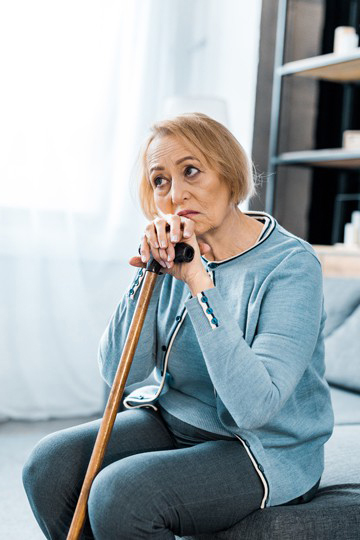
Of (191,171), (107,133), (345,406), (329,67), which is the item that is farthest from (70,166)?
(191,171)

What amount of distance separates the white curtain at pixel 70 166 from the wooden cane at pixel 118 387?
190 centimetres

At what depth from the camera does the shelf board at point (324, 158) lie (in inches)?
123

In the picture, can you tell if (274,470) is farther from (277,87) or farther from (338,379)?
(277,87)

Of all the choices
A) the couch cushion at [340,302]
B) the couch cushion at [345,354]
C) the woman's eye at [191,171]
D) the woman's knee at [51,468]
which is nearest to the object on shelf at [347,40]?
the couch cushion at [340,302]

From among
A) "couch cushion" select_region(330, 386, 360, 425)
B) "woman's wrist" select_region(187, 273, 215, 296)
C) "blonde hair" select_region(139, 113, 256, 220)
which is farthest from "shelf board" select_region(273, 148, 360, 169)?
"woman's wrist" select_region(187, 273, 215, 296)

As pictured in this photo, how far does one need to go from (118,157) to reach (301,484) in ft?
7.72

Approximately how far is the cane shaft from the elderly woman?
1.4 inches

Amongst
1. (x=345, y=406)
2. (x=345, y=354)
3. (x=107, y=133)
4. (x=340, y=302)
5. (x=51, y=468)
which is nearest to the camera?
(x=51, y=468)

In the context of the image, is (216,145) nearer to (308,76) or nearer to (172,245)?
(172,245)

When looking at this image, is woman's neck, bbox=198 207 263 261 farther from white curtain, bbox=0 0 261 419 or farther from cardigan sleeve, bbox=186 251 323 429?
white curtain, bbox=0 0 261 419

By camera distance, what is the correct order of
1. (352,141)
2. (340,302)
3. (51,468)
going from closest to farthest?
(51,468), (340,302), (352,141)

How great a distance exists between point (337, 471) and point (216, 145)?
757mm

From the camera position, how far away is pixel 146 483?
117 cm

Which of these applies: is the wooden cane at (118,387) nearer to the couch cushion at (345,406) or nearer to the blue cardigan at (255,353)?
the blue cardigan at (255,353)
